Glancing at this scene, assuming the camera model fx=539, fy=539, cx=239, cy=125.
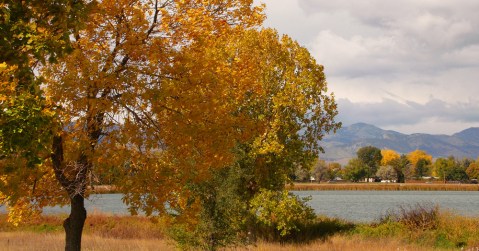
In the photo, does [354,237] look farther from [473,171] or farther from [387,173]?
[387,173]

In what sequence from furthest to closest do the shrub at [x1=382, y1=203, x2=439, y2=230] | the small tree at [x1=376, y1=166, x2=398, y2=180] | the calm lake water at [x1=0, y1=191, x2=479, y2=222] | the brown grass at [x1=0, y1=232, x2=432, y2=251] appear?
the small tree at [x1=376, y1=166, x2=398, y2=180]
the calm lake water at [x1=0, y1=191, x2=479, y2=222]
the shrub at [x1=382, y1=203, x2=439, y2=230]
the brown grass at [x1=0, y1=232, x2=432, y2=251]

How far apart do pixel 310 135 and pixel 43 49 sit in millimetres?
20194

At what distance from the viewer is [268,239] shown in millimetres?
28469

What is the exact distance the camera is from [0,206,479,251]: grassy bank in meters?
24.0

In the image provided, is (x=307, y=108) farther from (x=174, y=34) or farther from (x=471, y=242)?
(x=174, y=34)

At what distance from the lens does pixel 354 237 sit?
27.4 metres

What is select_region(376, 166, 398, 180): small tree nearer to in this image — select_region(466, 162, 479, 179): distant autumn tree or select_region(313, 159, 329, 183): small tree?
select_region(313, 159, 329, 183): small tree

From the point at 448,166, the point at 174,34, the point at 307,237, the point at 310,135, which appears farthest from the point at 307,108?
the point at 448,166

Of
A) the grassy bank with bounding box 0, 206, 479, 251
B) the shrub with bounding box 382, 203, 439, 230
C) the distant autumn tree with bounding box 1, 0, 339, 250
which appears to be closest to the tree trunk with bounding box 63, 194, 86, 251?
the distant autumn tree with bounding box 1, 0, 339, 250

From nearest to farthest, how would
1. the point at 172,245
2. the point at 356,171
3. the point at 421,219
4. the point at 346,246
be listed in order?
the point at 346,246 → the point at 172,245 → the point at 421,219 → the point at 356,171

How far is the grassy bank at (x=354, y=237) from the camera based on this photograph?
24047mm

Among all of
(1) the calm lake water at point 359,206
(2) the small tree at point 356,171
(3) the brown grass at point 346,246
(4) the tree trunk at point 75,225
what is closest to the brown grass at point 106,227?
(1) the calm lake water at point 359,206

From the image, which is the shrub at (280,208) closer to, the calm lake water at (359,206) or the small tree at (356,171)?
the calm lake water at (359,206)

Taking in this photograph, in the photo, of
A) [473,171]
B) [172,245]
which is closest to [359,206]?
A: [172,245]
